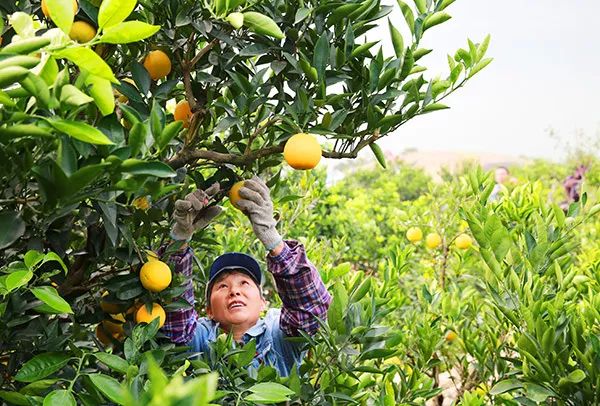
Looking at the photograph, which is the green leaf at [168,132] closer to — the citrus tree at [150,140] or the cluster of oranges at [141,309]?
the citrus tree at [150,140]

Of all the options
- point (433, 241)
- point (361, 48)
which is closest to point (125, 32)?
Answer: point (361, 48)

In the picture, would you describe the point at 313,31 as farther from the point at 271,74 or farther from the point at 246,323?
the point at 246,323

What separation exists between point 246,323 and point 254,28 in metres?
0.95

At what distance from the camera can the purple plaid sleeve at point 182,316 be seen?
5.18 feet

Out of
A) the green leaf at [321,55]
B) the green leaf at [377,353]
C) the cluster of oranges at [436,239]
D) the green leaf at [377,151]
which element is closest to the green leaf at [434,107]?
the green leaf at [377,151]

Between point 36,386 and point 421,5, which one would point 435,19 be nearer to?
point 421,5

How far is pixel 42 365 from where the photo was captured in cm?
117

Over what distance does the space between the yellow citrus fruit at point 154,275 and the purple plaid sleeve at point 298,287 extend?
0.35m

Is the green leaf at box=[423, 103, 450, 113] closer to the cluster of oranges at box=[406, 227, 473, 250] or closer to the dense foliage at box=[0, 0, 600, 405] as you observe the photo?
the dense foliage at box=[0, 0, 600, 405]

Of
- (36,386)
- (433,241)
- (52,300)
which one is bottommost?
(433,241)

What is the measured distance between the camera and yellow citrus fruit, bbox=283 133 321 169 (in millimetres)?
1278

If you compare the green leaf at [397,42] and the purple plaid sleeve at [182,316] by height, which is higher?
the green leaf at [397,42]

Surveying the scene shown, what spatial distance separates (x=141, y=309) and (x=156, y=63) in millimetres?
471

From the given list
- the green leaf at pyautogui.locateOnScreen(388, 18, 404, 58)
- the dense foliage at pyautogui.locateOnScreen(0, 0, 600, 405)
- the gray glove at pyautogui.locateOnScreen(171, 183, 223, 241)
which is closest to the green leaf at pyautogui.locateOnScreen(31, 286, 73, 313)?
the dense foliage at pyautogui.locateOnScreen(0, 0, 600, 405)
